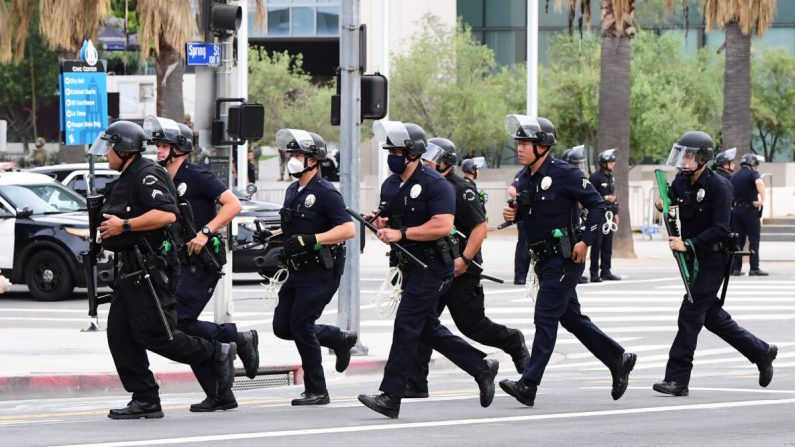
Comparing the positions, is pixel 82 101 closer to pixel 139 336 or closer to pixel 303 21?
pixel 139 336

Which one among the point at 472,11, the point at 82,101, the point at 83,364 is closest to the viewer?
the point at 83,364

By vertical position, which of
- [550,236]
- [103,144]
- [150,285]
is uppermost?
[103,144]

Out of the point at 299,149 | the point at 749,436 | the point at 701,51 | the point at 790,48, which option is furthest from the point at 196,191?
the point at 790,48

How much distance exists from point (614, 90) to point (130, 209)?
20.7m

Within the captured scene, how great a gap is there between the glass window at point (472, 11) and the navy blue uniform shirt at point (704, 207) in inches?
1918

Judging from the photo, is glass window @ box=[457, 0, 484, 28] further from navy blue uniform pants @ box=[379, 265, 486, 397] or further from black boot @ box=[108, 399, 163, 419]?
black boot @ box=[108, 399, 163, 419]

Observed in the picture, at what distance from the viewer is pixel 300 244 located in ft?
36.8

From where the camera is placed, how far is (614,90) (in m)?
30.2

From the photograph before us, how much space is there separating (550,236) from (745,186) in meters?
14.1

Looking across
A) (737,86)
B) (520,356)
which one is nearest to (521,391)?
(520,356)

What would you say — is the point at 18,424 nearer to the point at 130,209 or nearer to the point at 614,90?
the point at 130,209

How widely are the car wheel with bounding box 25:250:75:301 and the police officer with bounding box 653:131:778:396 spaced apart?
11.2m

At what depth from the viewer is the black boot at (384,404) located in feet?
34.1

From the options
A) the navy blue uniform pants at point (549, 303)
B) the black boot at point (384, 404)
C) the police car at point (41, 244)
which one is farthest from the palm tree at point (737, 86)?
the black boot at point (384, 404)
